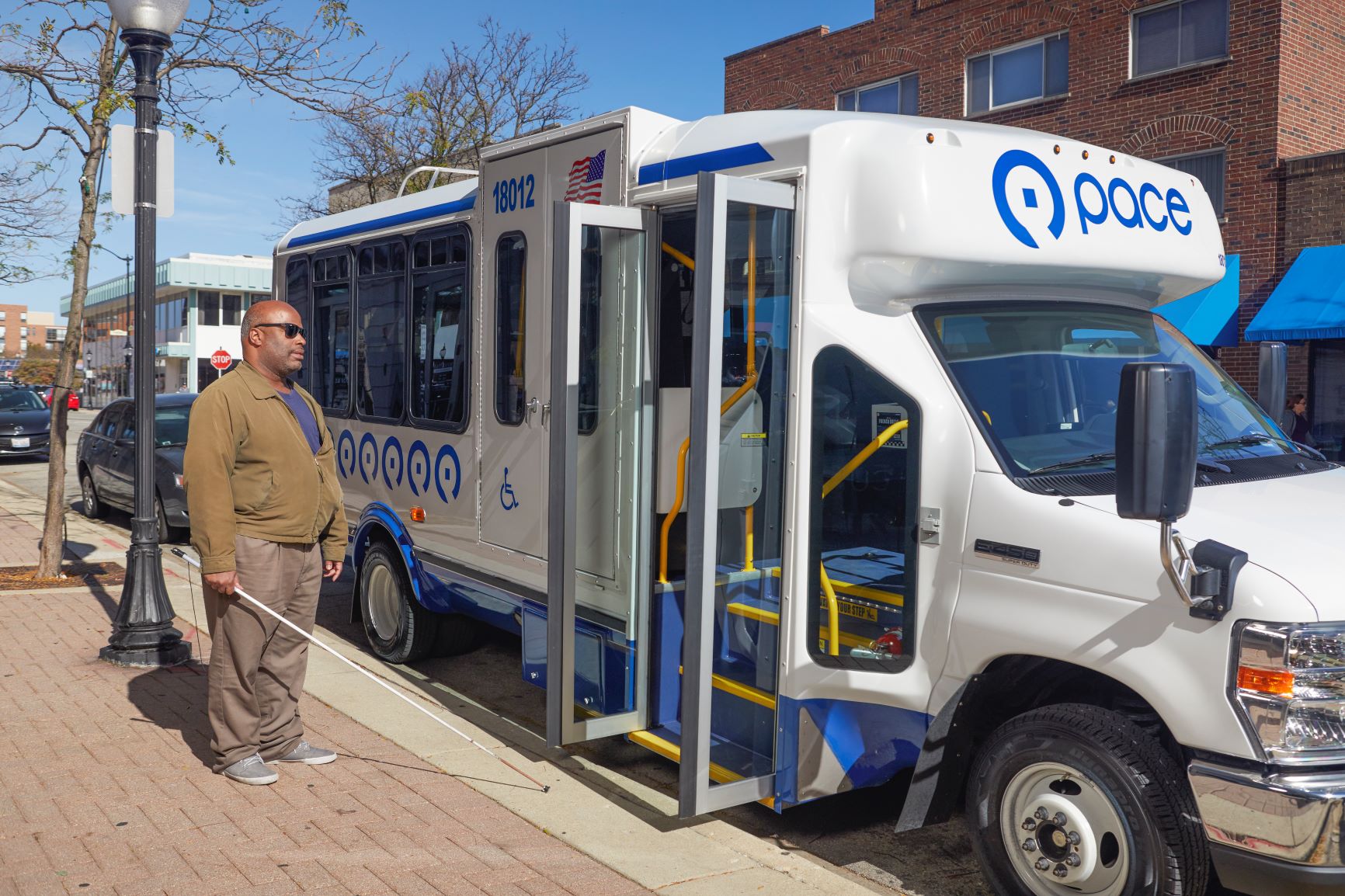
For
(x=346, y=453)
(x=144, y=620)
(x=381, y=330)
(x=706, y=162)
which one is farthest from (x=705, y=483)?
(x=144, y=620)

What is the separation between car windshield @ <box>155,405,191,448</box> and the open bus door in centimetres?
991

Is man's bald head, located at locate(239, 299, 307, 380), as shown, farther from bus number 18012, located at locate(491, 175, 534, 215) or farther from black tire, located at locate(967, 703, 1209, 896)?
black tire, located at locate(967, 703, 1209, 896)

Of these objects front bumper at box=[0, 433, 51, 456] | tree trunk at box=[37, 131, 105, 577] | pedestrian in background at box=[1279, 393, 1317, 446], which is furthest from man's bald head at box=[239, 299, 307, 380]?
front bumper at box=[0, 433, 51, 456]

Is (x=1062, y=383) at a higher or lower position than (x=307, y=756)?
higher

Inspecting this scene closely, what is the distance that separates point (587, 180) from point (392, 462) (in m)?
2.68

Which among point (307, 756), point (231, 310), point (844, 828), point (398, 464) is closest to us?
point (844, 828)

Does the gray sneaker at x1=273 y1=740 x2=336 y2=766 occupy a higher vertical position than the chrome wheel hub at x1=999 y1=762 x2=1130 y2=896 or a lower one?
lower

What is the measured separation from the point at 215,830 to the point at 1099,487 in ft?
11.4

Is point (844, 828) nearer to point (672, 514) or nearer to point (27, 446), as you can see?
point (672, 514)

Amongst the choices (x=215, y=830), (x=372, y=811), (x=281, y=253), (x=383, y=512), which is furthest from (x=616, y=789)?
(x=281, y=253)

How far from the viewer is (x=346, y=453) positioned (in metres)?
7.91

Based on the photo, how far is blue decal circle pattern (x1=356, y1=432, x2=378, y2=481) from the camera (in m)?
7.52

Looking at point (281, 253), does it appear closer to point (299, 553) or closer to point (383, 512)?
point (383, 512)

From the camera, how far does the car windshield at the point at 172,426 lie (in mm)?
13703
